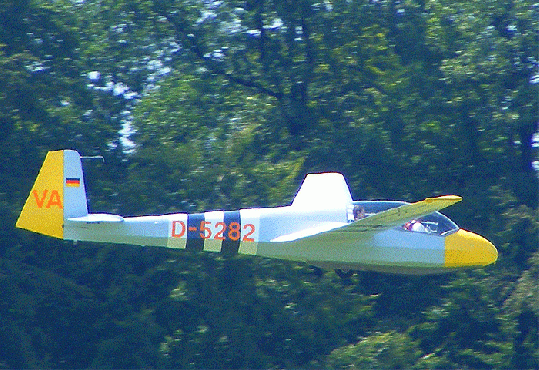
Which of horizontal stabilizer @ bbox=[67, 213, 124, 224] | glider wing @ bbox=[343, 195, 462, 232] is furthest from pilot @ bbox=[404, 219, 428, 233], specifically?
horizontal stabilizer @ bbox=[67, 213, 124, 224]

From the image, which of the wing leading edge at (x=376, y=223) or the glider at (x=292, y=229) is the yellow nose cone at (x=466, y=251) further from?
the wing leading edge at (x=376, y=223)

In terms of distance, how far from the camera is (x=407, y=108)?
20688 millimetres

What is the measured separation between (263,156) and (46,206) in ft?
22.6

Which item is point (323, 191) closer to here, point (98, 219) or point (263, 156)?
point (98, 219)

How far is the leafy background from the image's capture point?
17.5 metres

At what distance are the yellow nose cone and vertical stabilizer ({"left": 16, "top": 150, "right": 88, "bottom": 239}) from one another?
565cm

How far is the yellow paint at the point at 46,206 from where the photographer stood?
557 inches

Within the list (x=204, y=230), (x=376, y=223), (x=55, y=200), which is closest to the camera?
(x=55, y=200)

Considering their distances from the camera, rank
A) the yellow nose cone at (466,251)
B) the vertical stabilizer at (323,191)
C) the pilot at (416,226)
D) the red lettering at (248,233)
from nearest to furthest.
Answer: the red lettering at (248,233) < the pilot at (416,226) < the yellow nose cone at (466,251) < the vertical stabilizer at (323,191)

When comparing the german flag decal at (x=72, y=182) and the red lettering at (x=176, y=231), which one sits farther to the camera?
the red lettering at (x=176, y=231)

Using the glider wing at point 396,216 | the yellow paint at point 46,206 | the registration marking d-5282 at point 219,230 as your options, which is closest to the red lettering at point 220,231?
the registration marking d-5282 at point 219,230

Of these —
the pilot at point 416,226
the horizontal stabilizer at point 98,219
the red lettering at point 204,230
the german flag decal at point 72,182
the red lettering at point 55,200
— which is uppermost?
the german flag decal at point 72,182

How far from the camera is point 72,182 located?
47.3ft

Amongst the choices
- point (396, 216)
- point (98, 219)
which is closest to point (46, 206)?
point (98, 219)
